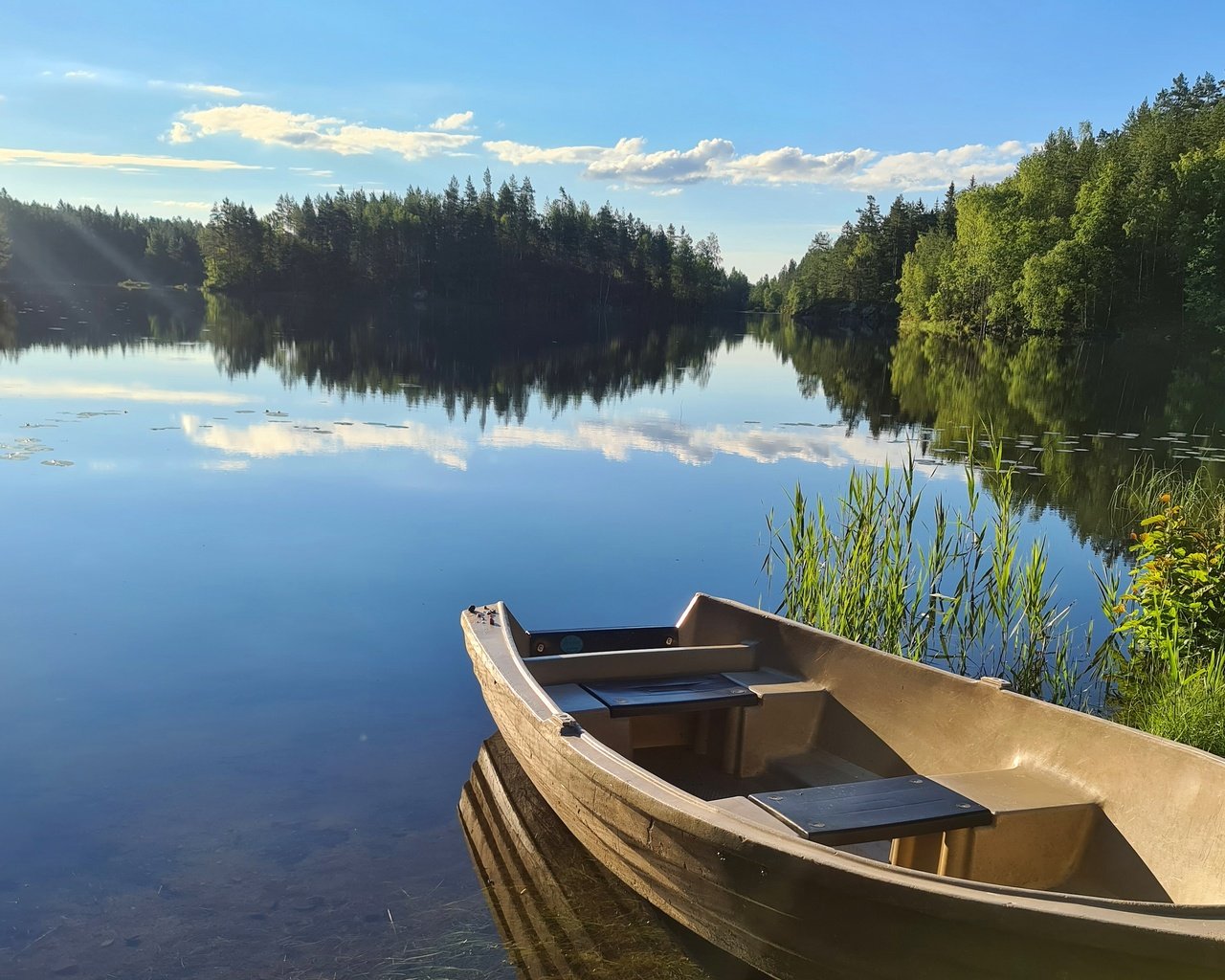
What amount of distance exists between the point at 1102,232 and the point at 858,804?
53414 millimetres

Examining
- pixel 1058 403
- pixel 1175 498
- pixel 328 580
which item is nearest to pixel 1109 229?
pixel 1058 403

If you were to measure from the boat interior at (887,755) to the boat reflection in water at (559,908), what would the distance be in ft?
2.19

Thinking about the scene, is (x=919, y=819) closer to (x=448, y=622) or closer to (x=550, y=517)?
(x=448, y=622)

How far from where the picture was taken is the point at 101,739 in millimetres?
6180

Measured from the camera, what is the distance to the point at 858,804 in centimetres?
421

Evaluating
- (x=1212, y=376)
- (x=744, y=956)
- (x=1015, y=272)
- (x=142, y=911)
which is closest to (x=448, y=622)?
(x=142, y=911)

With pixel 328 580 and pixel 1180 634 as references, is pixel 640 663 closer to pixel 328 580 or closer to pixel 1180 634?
pixel 1180 634

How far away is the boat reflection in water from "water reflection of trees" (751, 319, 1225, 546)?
891 cm

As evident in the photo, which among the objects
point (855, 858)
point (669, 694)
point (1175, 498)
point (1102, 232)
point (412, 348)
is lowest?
point (669, 694)

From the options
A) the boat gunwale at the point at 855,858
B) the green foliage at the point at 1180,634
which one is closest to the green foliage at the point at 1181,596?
the green foliage at the point at 1180,634

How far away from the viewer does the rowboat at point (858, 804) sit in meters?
3.10

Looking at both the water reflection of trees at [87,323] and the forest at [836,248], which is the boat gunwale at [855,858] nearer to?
the water reflection of trees at [87,323]

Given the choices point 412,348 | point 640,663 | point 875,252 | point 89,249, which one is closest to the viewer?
point 640,663

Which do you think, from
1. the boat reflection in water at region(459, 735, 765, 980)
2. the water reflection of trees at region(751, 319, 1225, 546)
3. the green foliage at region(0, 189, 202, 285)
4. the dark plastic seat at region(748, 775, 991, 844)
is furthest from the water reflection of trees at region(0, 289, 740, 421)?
the green foliage at region(0, 189, 202, 285)
